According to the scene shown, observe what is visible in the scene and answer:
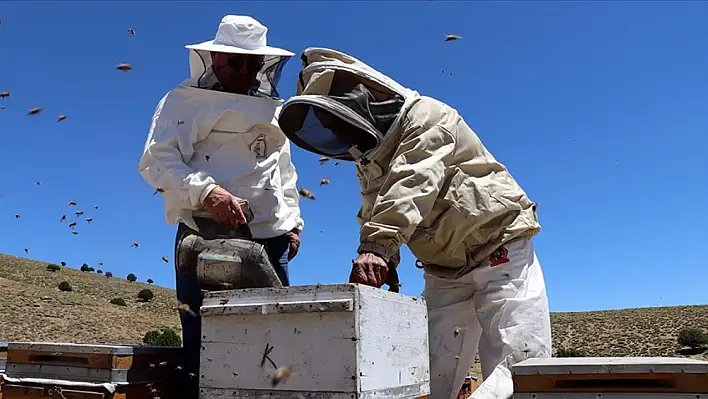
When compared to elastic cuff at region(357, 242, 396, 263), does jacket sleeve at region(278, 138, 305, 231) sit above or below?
above

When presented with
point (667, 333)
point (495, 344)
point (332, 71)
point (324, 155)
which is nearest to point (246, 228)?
point (324, 155)

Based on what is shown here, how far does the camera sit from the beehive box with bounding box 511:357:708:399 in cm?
240

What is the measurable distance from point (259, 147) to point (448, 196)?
1322mm

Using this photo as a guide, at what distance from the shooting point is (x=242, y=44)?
4.22 m

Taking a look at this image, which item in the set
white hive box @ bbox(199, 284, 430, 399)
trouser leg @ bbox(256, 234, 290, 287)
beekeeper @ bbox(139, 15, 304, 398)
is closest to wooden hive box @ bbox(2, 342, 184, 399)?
beekeeper @ bbox(139, 15, 304, 398)

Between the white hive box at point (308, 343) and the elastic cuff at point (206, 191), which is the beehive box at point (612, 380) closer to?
the white hive box at point (308, 343)

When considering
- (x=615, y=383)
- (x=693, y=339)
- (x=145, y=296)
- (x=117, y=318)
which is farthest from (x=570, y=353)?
(x=615, y=383)

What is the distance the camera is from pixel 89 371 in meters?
3.25

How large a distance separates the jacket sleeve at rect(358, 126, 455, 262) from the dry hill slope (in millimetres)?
25160

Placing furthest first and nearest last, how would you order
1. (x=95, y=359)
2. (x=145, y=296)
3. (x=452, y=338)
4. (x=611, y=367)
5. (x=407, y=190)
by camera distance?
(x=145, y=296) < (x=452, y=338) < (x=407, y=190) < (x=95, y=359) < (x=611, y=367)

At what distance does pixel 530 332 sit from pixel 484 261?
506 millimetres

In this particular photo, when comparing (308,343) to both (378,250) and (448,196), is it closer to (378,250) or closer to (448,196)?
(378,250)

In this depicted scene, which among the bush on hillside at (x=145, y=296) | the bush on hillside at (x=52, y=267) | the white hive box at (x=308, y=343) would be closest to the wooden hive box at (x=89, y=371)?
the white hive box at (x=308, y=343)

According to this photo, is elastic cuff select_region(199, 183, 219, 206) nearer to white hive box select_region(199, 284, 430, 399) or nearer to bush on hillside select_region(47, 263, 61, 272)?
white hive box select_region(199, 284, 430, 399)
